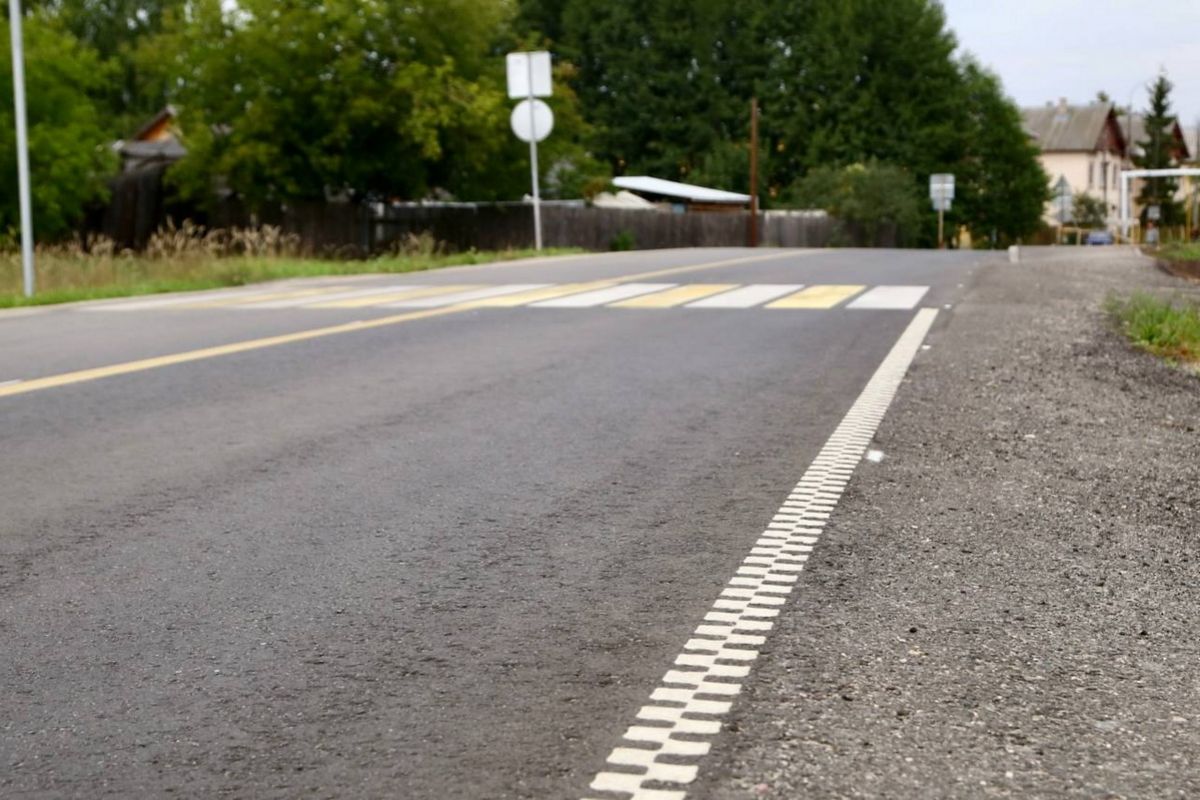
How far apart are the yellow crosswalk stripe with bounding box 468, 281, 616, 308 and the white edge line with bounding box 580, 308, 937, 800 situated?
28.2 ft

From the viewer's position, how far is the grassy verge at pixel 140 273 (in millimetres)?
16344

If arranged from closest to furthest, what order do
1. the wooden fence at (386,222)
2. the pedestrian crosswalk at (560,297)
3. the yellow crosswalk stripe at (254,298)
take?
the pedestrian crosswalk at (560,297)
the yellow crosswalk stripe at (254,298)
the wooden fence at (386,222)

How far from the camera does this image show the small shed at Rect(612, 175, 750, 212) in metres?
56.2

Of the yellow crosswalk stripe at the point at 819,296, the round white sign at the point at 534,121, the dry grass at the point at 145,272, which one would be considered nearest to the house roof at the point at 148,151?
the round white sign at the point at 534,121

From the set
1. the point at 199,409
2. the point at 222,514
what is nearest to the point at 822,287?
the point at 199,409

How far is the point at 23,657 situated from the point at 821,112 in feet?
209

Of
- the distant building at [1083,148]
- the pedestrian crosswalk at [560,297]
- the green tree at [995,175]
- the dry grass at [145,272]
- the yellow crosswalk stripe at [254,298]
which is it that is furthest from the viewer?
the distant building at [1083,148]

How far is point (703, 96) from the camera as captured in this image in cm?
6800

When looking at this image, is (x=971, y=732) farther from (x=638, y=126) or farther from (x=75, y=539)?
(x=638, y=126)

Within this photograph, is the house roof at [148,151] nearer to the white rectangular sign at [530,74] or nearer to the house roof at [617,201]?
the white rectangular sign at [530,74]

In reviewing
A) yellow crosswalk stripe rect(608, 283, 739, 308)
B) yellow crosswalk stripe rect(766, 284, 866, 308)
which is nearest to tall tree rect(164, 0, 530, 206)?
yellow crosswalk stripe rect(608, 283, 739, 308)

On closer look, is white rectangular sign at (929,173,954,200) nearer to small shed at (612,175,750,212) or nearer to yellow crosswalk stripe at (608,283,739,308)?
small shed at (612,175,750,212)

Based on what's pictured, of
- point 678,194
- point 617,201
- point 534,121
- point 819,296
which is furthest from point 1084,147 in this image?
point 819,296

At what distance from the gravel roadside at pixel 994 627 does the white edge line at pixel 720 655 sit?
49mm
